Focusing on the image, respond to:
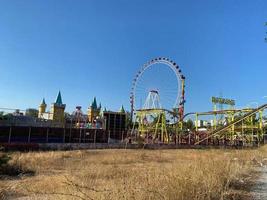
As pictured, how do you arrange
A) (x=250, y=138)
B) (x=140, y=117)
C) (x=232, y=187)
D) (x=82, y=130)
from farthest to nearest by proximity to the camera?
(x=140, y=117), (x=250, y=138), (x=82, y=130), (x=232, y=187)

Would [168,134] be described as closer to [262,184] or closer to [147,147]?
[147,147]

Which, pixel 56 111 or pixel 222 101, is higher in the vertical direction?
pixel 222 101

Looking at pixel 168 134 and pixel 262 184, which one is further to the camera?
pixel 168 134

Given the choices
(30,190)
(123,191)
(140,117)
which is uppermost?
(140,117)

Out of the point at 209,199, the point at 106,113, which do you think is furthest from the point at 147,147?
the point at 209,199

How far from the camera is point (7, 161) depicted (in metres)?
14.3

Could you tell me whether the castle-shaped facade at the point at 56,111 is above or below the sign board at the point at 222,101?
below

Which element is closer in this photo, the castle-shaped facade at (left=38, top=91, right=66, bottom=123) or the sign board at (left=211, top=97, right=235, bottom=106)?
the castle-shaped facade at (left=38, top=91, right=66, bottom=123)

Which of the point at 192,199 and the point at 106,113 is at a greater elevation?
the point at 106,113

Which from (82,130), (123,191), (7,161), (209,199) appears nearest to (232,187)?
(209,199)

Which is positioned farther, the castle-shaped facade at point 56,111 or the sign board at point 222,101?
the sign board at point 222,101

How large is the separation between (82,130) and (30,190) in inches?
1651

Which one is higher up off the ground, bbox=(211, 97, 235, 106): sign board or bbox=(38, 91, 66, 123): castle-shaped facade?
bbox=(211, 97, 235, 106): sign board

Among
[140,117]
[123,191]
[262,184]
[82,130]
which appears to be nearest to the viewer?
[123,191]
